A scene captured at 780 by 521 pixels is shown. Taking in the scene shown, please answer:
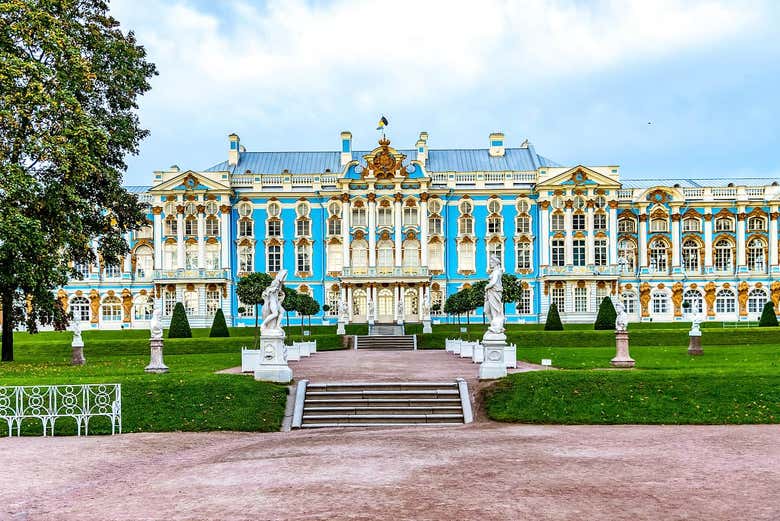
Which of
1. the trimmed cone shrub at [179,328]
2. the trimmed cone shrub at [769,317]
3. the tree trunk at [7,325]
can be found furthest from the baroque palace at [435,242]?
the tree trunk at [7,325]

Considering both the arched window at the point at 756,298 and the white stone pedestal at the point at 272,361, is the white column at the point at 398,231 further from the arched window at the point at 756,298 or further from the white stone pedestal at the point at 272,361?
the white stone pedestal at the point at 272,361

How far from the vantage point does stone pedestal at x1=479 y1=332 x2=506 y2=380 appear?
18875 mm

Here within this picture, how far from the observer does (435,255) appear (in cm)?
5919

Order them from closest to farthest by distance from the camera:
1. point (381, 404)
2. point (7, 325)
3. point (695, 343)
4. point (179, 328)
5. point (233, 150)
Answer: point (381, 404) → point (7, 325) → point (695, 343) → point (179, 328) → point (233, 150)

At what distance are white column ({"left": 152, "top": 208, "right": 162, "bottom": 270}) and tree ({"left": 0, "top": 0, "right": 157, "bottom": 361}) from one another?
30056 millimetres

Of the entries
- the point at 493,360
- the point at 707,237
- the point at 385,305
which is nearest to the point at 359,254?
the point at 385,305

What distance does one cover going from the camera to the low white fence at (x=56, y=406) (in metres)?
14.2

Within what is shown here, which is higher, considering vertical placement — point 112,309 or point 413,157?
point 413,157

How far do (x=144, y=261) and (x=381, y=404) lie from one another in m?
47.3

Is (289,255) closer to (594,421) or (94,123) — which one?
(94,123)

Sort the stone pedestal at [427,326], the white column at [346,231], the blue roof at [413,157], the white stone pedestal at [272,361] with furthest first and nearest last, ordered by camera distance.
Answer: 1. the blue roof at [413,157]
2. the white column at [346,231]
3. the stone pedestal at [427,326]
4. the white stone pedestal at [272,361]

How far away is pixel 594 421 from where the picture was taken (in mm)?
15297

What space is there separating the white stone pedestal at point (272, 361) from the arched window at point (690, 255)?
1866 inches

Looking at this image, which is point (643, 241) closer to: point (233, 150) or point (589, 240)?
point (589, 240)
